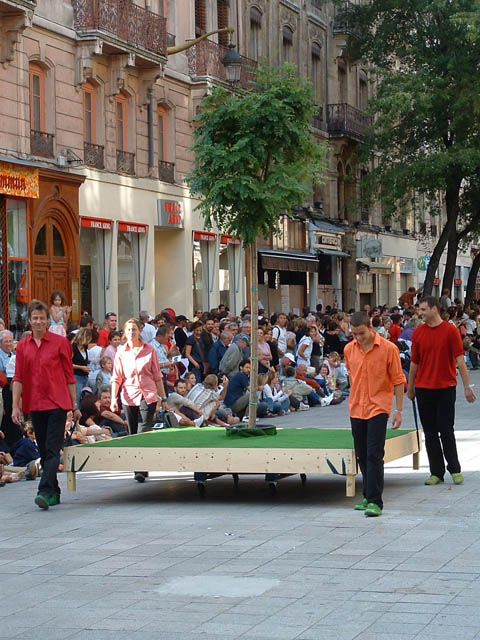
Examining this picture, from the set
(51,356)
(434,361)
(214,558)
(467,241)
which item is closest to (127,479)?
(51,356)

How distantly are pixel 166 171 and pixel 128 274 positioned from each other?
316 centimetres

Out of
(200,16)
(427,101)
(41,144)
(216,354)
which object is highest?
(200,16)

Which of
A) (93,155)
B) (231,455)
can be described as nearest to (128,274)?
(93,155)

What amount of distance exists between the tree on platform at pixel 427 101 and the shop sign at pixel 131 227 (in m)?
11.1

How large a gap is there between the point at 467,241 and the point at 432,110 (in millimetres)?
7891

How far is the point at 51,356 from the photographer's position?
1210 centimetres

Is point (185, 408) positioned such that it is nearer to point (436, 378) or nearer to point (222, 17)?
point (436, 378)

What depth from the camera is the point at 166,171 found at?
33500 mm

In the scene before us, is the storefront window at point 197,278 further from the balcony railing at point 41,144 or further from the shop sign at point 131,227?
the balcony railing at point 41,144

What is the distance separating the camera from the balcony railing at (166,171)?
33.2 m

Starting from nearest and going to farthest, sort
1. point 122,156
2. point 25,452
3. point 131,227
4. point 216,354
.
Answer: point 25,452, point 216,354, point 122,156, point 131,227

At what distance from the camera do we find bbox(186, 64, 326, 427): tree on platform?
1419 cm

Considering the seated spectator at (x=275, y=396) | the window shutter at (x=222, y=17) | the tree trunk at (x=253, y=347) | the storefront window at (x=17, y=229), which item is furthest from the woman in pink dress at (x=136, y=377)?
the window shutter at (x=222, y=17)

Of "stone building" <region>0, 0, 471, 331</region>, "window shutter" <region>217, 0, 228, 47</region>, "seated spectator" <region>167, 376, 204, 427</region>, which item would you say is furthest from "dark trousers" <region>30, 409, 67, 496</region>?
"window shutter" <region>217, 0, 228, 47</region>
